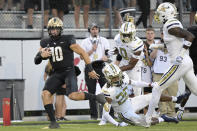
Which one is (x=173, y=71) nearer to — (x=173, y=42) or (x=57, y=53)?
(x=173, y=42)

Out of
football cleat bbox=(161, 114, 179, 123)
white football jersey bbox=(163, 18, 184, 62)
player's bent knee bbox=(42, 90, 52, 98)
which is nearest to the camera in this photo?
white football jersey bbox=(163, 18, 184, 62)

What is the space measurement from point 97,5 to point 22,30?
2029 millimetres

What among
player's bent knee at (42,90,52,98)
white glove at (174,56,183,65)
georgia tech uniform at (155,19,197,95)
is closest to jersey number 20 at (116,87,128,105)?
georgia tech uniform at (155,19,197,95)

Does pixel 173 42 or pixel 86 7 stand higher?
pixel 86 7

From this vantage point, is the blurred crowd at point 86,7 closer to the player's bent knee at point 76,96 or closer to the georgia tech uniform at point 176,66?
the player's bent knee at point 76,96

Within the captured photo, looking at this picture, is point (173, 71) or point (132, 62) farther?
point (132, 62)

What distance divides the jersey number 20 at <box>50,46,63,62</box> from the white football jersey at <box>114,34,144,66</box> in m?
1.22

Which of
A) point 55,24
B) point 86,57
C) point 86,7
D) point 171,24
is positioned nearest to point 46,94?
point 86,57

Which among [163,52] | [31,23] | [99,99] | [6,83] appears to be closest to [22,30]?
[31,23]

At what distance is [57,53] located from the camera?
33.5 feet

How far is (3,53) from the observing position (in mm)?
14391

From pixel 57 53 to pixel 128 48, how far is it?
1.35m

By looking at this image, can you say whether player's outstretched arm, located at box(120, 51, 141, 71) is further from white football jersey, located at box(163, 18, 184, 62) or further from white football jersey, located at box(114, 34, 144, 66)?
white football jersey, located at box(163, 18, 184, 62)

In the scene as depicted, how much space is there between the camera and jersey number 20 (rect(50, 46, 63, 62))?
33.4 ft
